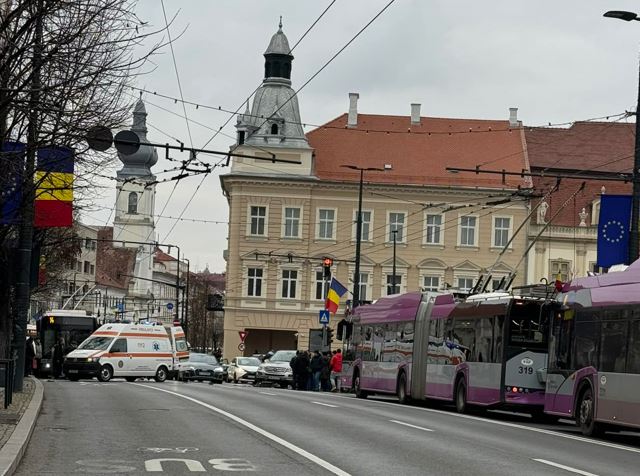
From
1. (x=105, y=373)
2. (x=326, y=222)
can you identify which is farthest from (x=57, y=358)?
(x=326, y=222)

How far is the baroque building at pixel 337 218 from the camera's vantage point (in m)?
87.8

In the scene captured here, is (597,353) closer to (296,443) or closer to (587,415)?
(587,415)

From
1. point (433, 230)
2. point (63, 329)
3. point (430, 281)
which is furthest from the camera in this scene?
point (430, 281)

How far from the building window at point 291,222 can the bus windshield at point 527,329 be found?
190ft

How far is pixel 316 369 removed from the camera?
50.6m

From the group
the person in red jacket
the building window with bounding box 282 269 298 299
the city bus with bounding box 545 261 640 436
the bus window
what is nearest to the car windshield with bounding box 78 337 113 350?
the person in red jacket

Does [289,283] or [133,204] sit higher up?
[133,204]

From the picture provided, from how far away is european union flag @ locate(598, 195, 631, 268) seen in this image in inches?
1200

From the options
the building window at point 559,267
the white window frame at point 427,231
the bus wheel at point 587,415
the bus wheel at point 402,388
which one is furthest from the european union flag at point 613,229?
the white window frame at point 427,231

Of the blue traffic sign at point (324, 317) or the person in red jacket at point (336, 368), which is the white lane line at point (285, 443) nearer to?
the person in red jacket at point (336, 368)

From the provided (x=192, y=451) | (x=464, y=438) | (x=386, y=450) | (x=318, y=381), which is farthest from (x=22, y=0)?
(x=318, y=381)

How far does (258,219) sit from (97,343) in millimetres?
34408

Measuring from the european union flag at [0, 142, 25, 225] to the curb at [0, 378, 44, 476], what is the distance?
10.6ft

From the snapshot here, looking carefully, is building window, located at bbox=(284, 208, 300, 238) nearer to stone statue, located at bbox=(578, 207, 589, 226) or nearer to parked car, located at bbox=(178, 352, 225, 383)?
stone statue, located at bbox=(578, 207, 589, 226)
